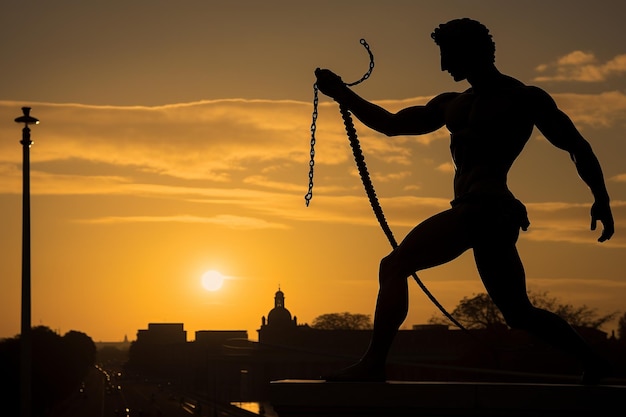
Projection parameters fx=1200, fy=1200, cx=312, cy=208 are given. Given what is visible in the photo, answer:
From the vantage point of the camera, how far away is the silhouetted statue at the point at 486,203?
340 inches

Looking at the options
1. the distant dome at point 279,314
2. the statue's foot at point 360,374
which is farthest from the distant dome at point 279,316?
the statue's foot at point 360,374

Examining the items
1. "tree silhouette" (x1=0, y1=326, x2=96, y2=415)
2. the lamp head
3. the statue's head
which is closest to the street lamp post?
the lamp head

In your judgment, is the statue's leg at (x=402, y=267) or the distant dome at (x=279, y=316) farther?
the distant dome at (x=279, y=316)

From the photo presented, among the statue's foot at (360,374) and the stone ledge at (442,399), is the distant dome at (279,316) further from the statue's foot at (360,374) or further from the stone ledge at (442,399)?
the stone ledge at (442,399)

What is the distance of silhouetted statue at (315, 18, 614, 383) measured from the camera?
28.3 feet

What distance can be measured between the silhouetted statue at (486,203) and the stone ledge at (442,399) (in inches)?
12.3

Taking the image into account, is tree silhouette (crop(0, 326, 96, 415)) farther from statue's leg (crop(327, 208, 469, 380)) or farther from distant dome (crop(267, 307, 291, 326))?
statue's leg (crop(327, 208, 469, 380))

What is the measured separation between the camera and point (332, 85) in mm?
9789

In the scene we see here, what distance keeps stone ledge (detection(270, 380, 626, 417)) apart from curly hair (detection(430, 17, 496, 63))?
2.56m

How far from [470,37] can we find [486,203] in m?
1.38

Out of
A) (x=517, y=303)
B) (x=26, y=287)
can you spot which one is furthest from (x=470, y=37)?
(x=26, y=287)

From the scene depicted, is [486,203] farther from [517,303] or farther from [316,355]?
[316,355]

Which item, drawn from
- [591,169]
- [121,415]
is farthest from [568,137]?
[121,415]

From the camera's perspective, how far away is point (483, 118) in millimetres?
8859
